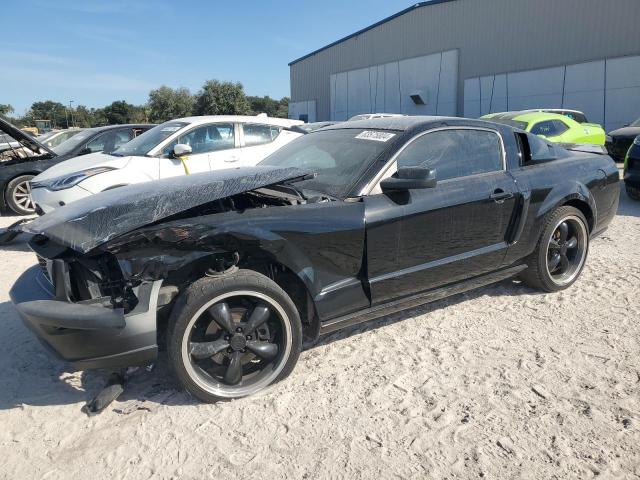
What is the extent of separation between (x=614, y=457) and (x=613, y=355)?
42.0 inches

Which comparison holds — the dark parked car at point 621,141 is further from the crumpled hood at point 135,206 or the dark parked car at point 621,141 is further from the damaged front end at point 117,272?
the damaged front end at point 117,272

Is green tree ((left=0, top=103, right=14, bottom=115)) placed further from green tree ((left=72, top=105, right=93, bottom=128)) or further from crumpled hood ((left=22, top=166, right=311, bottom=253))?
crumpled hood ((left=22, top=166, right=311, bottom=253))

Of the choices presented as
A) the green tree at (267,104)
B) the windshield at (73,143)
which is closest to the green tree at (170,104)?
the green tree at (267,104)

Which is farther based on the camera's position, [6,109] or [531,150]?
[6,109]

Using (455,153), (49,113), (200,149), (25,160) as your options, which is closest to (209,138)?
(200,149)

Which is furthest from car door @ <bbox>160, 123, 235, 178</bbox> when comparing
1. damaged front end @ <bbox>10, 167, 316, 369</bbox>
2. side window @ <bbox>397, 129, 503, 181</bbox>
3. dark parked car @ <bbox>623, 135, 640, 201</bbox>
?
dark parked car @ <bbox>623, 135, 640, 201</bbox>

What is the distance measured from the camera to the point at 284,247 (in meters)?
2.67

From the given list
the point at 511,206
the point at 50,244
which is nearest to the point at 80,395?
the point at 50,244

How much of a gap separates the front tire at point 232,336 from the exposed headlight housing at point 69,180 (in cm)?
408

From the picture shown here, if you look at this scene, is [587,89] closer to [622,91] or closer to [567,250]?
[622,91]

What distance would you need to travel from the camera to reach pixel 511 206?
3.58 m

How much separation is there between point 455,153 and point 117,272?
97.8 inches

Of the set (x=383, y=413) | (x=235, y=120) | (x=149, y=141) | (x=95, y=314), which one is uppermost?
(x=235, y=120)

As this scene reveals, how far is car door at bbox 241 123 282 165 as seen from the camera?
6.82 metres
